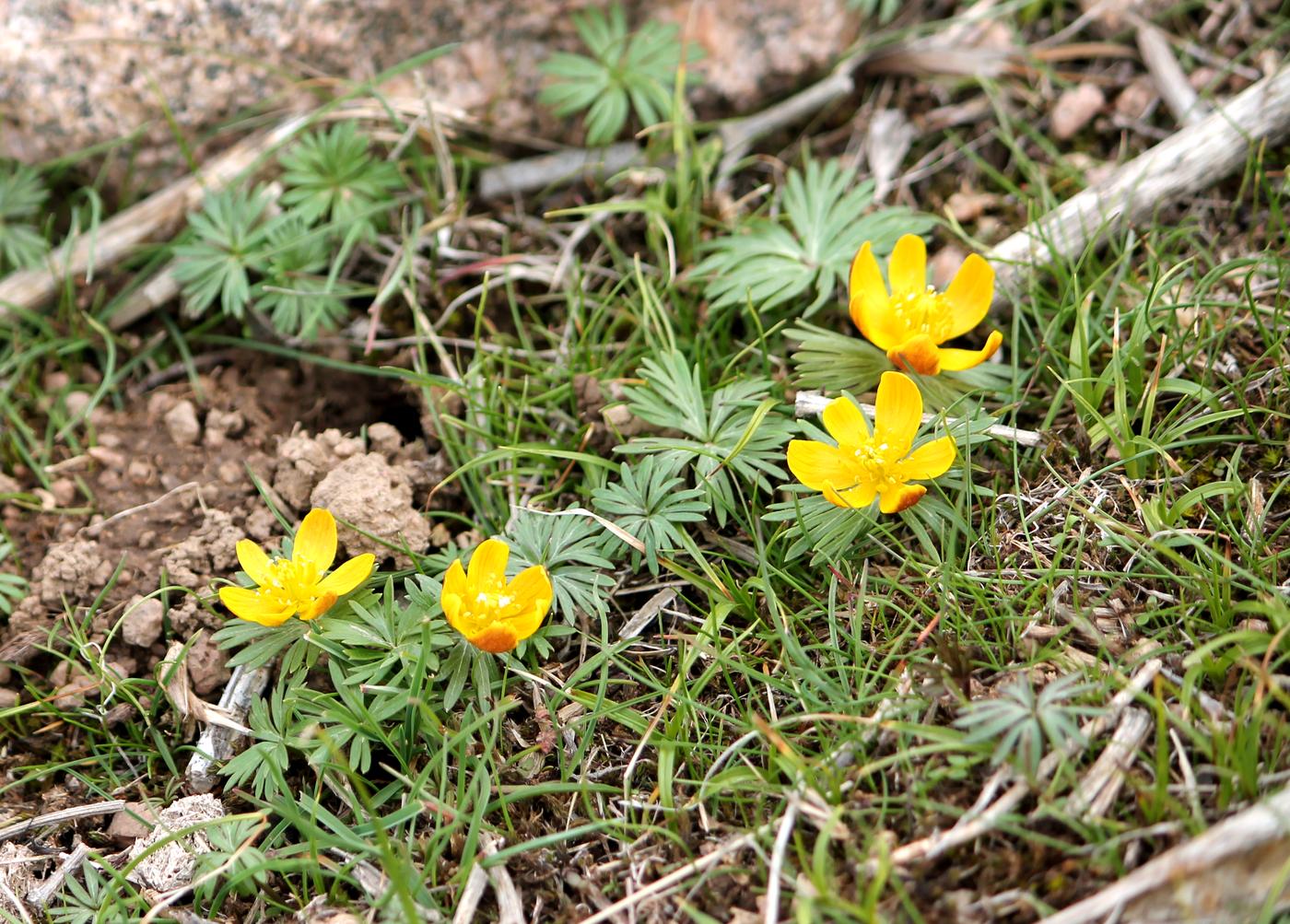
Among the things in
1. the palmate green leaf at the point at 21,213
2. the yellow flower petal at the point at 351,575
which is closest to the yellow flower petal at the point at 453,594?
the yellow flower petal at the point at 351,575

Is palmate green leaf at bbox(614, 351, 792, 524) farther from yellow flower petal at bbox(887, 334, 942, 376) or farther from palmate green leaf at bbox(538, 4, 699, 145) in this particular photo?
palmate green leaf at bbox(538, 4, 699, 145)

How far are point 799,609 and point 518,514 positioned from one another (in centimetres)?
84

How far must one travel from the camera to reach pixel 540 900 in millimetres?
2406

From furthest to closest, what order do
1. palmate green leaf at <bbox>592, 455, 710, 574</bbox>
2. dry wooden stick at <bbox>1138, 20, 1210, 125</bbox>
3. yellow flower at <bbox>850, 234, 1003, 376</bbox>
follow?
1. dry wooden stick at <bbox>1138, 20, 1210, 125</bbox>
2. yellow flower at <bbox>850, 234, 1003, 376</bbox>
3. palmate green leaf at <bbox>592, 455, 710, 574</bbox>

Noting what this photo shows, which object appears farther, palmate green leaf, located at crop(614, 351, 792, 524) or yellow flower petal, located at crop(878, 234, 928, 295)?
yellow flower petal, located at crop(878, 234, 928, 295)

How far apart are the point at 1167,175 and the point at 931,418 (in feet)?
4.18

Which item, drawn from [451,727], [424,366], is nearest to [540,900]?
[451,727]

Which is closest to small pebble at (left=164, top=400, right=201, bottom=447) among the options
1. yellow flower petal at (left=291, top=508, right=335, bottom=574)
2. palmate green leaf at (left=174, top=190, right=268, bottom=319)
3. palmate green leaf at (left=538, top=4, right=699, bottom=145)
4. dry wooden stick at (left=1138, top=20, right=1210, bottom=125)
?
palmate green leaf at (left=174, top=190, right=268, bottom=319)

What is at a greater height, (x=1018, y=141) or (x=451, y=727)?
(x=1018, y=141)

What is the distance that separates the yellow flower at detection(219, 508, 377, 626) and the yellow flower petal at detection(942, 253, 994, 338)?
1.79 metres

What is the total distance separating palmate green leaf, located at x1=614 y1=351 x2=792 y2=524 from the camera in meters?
2.87

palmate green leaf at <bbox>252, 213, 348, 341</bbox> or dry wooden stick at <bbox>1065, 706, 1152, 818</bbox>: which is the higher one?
palmate green leaf at <bbox>252, 213, 348, 341</bbox>

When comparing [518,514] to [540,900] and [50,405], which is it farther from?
[50,405]

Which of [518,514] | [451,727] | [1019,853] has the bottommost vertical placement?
[1019,853]
